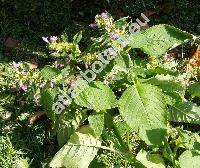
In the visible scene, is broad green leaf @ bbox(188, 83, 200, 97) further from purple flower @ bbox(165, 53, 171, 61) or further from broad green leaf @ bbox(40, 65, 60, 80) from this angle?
broad green leaf @ bbox(40, 65, 60, 80)

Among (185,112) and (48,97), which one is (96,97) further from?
(185,112)

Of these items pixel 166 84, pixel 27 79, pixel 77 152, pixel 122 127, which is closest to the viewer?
pixel 27 79

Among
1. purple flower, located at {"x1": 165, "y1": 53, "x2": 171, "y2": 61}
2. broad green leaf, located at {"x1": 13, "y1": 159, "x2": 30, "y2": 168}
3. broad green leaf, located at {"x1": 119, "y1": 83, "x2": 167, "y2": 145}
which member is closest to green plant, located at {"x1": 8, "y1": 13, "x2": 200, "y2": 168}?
broad green leaf, located at {"x1": 119, "y1": 83, "x2": 167, "y2": 145}

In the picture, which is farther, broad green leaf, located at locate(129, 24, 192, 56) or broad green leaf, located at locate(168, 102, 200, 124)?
broad green leaf, located at locate(168, 102, 200, 124)

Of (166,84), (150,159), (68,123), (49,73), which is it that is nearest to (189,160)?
(150,159)

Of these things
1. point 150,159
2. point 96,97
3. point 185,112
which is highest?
point 96,97

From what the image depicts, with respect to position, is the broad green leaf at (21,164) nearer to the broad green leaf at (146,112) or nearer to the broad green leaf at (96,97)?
the broad green leaf at (96,97)

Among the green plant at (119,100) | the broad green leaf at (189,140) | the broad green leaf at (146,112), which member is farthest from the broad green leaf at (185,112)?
the broad green leaf at (146,112)
